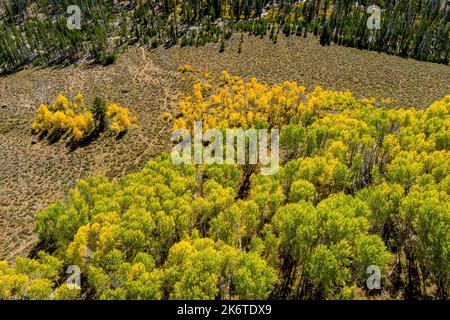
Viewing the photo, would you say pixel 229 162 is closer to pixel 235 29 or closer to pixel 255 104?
pixel 255 104

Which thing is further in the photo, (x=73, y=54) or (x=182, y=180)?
(x=73, y=54)

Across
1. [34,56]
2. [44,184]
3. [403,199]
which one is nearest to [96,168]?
[44,184]

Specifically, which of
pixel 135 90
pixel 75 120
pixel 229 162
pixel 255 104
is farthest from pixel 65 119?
pixel 229 162

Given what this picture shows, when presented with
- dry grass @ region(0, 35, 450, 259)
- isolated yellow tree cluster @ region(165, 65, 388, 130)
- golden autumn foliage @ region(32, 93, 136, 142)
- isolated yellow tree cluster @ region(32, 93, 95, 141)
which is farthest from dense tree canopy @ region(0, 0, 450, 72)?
isolated yellow tree cluster @ region(165, 65, 388, 130)

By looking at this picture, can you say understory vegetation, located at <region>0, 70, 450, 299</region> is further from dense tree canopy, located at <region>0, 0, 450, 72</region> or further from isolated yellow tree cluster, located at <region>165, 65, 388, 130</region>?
dense tree canopy, located at <region>0, 0, 450, 72</region>

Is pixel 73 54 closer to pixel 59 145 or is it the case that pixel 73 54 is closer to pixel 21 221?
pixel 59 145

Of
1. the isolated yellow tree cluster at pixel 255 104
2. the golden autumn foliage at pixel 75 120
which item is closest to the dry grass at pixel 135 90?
the golden autumn foliage at pixel 75 120
